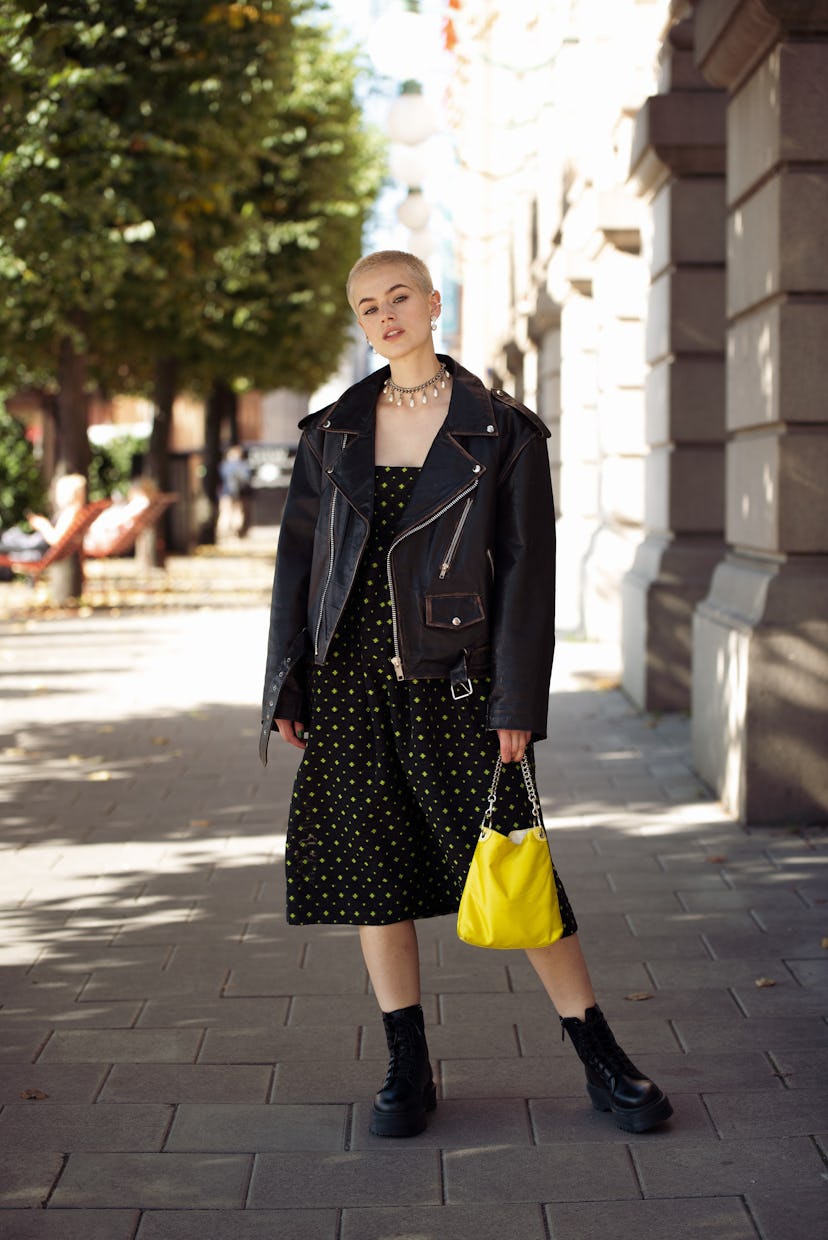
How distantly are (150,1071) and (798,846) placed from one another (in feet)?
10.6

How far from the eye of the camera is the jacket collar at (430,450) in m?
3.71

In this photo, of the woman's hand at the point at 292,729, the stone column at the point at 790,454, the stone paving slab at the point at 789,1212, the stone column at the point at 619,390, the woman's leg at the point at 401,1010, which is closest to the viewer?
the stone paving slab at the point at 789,1212

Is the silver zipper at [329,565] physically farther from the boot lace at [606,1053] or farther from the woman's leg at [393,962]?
the boot lace at [606,1053]

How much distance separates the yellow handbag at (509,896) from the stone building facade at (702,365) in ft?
11.2

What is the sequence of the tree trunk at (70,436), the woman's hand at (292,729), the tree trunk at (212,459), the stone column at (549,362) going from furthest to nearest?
the tree trunk at (212,459), the tree trunk at (70,436), the stone column at (549,362), the woman's hand at (292,729)

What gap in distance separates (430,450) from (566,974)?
3.97 ft

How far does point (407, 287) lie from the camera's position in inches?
150

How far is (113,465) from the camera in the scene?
33.3 m

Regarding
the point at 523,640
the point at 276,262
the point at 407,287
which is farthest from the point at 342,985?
the point at 276,262

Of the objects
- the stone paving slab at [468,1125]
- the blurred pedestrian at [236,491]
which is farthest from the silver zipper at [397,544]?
the blurred pedestrian at [236,491]

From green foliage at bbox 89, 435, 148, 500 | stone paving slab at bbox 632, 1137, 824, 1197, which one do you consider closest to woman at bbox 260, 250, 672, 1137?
stone paving slab at bbox 632, 1137, 824, 1197

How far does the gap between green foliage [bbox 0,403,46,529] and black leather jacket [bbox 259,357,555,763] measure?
2210cm

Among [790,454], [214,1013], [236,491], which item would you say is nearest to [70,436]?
[790,454]

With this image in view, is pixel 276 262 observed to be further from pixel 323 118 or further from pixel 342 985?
pixel 342 985
